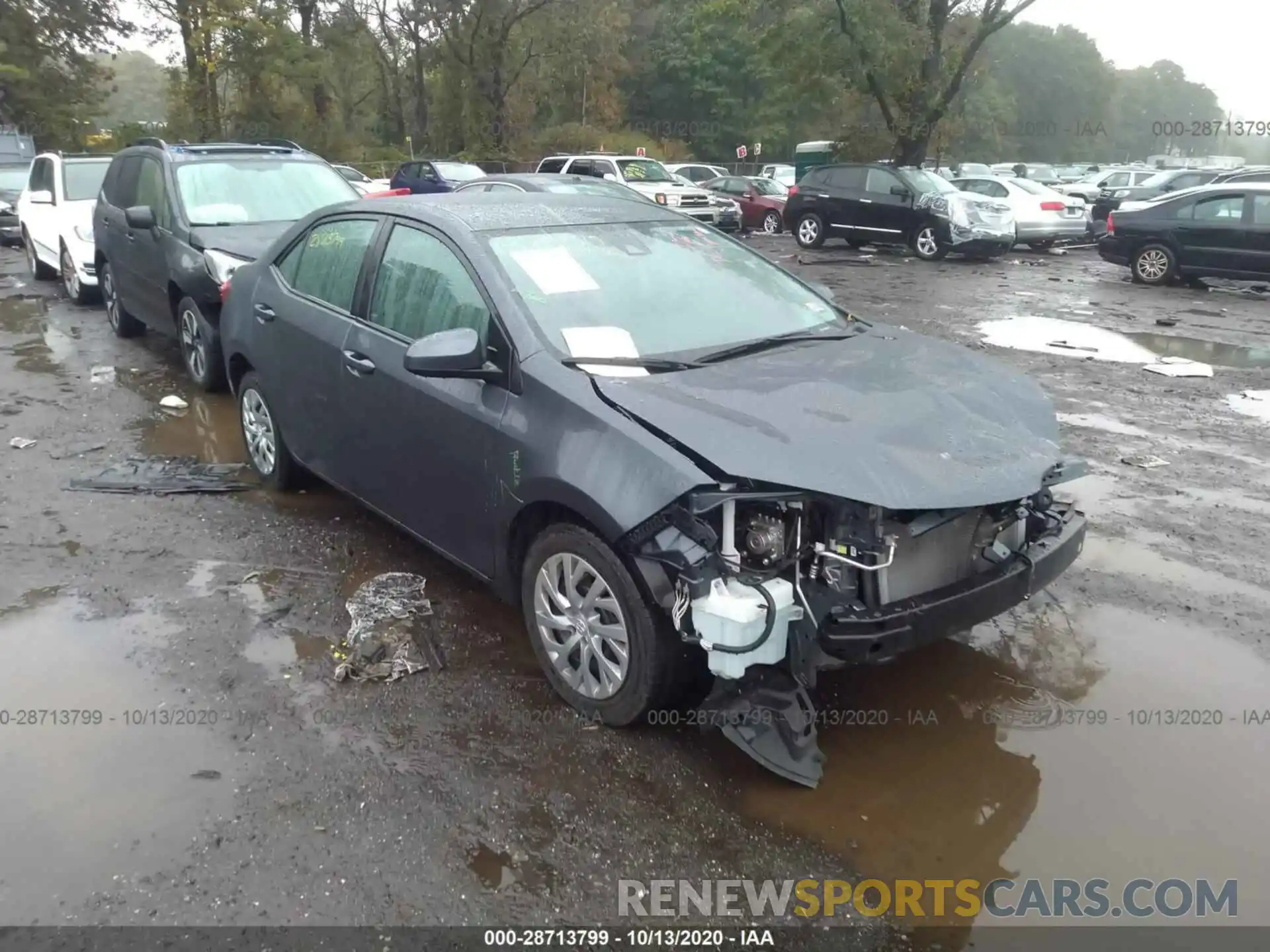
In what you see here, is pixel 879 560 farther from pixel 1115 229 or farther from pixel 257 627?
pixel 1115 229

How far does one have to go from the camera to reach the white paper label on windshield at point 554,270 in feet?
13.0

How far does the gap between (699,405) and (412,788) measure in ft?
5.17

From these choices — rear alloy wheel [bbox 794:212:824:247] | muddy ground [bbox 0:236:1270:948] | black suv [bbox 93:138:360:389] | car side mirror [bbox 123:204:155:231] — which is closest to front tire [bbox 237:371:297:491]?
muddy ground [bbox 0:236:1270:948]

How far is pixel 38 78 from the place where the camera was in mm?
35406

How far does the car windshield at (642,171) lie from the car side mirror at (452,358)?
19.0 meters

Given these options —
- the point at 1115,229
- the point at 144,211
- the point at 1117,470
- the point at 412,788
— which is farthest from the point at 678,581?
the point at 1115,229

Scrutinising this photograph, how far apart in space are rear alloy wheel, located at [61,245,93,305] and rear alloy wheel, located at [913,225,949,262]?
1345 centimetres

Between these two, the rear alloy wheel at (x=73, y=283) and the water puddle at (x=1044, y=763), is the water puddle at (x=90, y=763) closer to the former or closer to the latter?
the water puddle at (x=1044, y=763)

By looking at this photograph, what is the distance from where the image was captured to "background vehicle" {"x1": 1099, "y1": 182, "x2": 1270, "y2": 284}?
13.5 metres

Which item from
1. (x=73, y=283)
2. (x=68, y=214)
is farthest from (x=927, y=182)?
(x=73, y=283)

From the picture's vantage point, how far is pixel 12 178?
19.7 m

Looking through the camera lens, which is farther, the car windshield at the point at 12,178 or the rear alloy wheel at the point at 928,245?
the car windshield at the point at 12,178

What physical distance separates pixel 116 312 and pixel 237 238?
2.95 meters

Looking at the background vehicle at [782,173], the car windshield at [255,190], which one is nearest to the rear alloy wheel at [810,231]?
the background vehicle at [782,173]
